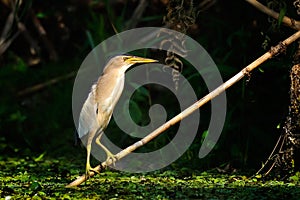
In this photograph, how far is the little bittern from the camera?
304cm

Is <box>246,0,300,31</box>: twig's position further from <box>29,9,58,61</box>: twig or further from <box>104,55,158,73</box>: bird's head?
<box>29,9,58,61</box>: twig

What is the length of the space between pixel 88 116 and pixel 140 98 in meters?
0.79

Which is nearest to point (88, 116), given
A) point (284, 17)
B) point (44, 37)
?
point (284, 17)

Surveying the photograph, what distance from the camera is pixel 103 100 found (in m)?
3.04

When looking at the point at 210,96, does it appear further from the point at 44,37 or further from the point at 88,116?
the point at 44,37

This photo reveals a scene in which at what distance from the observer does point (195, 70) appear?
3512 millimetres

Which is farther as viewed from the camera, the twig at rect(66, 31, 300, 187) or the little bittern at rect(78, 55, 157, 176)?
the little bittern at rect(78, 55, 157, 176)

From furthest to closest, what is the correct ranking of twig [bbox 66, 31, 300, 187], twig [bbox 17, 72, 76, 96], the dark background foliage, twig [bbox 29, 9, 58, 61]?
1. twig [bbox 29, 9, 58, 61]
2. twig [bbox 17, 72, 76, 96]
3. the dark background foliage
4. twig [bbox 66, 31, 300, 187]

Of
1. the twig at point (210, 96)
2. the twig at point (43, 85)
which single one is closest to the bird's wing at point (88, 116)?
the twig at point (210, 96)

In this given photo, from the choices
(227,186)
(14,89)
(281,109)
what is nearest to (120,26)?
(14,89)

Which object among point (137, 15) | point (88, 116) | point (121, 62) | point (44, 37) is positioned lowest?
point (88, 116)

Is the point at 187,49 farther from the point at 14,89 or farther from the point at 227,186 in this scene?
the point at 14,89

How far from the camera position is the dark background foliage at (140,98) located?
127 inches

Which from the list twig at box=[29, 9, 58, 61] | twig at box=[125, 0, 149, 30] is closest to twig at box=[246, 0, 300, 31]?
twig at box=[125, 0, 149, 30]
